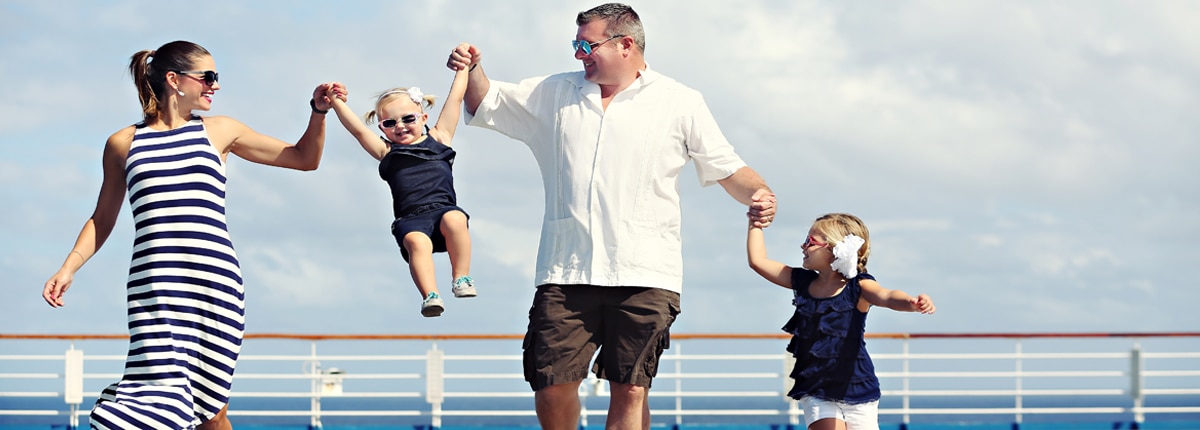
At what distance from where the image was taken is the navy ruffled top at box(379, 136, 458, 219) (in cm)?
378

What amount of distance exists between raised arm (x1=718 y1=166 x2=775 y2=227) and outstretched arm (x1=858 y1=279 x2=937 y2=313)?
1.84 feet

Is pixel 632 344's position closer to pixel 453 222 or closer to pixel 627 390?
pixel 627 390

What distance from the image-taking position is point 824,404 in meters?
4.18

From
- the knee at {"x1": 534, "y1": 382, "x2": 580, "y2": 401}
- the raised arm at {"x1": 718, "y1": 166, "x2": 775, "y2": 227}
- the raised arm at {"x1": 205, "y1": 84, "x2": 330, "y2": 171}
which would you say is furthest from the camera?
the raised arm at {"x1": 718, "y1": 166, "x2": 775, "y2": 227}

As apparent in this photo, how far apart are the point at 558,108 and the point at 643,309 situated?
23.0 inches

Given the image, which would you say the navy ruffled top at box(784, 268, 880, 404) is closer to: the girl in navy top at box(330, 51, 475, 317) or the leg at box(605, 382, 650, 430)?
the leg at box(605, 382, 650, 430)

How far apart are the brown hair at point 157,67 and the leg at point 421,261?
2.61ft

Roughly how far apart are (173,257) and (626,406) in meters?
1.22

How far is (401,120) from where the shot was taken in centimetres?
381

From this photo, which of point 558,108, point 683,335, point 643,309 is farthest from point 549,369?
point 683,335

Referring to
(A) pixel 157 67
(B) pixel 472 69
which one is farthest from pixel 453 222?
(A) pixel 157 67

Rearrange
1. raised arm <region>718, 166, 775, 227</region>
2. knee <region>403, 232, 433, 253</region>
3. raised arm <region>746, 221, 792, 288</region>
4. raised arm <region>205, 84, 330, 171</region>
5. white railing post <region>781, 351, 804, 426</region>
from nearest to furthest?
raised arm <region>205, 84, 330, 171</region>, raised arm <region>718, 166, 775, 227</region>, knee <region>403, 232, 433, 253</region>, raised arm <region>746, 221, 792, 288</region>, white railing post <region>781, 351, 804, 426</region>

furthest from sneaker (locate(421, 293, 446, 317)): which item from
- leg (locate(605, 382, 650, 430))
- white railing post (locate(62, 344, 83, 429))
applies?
white railing post (locate(62, 344, 83, 429))

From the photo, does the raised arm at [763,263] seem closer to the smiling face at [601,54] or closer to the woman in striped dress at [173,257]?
the smiling face at [601,54]
